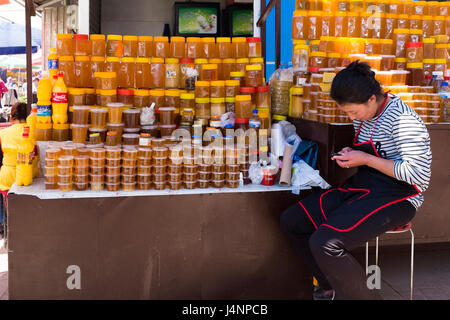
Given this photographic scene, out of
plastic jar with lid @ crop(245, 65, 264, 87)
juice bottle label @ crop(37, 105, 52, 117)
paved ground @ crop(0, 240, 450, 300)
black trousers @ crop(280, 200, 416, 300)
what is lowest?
paved ground @ crop(0, 240, 450, 300)

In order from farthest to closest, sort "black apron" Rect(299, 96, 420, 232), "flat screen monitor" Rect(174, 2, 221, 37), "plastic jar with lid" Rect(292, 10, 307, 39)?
"flat screen monitor" Rect(174, 2, 221, 37) < "plastic jar with lid" Rect(292, 10, 307, 39) < "black apron" Rect(299, 96, 420, 232)

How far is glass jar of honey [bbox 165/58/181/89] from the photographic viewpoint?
3.95 m

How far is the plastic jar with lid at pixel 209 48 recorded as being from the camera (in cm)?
410

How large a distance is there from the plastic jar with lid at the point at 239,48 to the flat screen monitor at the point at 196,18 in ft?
12.8

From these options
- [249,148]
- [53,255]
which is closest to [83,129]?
[53,255]

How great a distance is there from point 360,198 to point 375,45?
192 cm

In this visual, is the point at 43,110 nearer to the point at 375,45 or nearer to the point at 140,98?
the point at 140,98

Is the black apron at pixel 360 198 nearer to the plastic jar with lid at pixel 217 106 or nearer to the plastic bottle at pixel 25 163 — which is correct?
the plastic jar with lid at pixel 217 106

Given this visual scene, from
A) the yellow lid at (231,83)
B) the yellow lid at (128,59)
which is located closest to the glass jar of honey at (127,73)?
the yellow lid at (128,59)

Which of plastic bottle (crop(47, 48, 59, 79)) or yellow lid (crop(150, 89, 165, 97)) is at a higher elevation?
plastic bottle (crop(47, 48, 59, 79))

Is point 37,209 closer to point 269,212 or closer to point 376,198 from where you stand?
point 269,212

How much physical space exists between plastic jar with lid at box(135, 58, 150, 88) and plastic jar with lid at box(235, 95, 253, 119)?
33.0 inches

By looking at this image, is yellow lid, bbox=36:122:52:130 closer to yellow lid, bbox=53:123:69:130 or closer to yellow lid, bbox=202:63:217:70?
yellow lid, bbox=53:123:69:130

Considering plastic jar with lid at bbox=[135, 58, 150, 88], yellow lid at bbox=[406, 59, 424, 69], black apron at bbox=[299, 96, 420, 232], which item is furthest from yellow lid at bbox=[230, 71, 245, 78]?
yellow lid at bbox=[406, 59, 424, 69]
